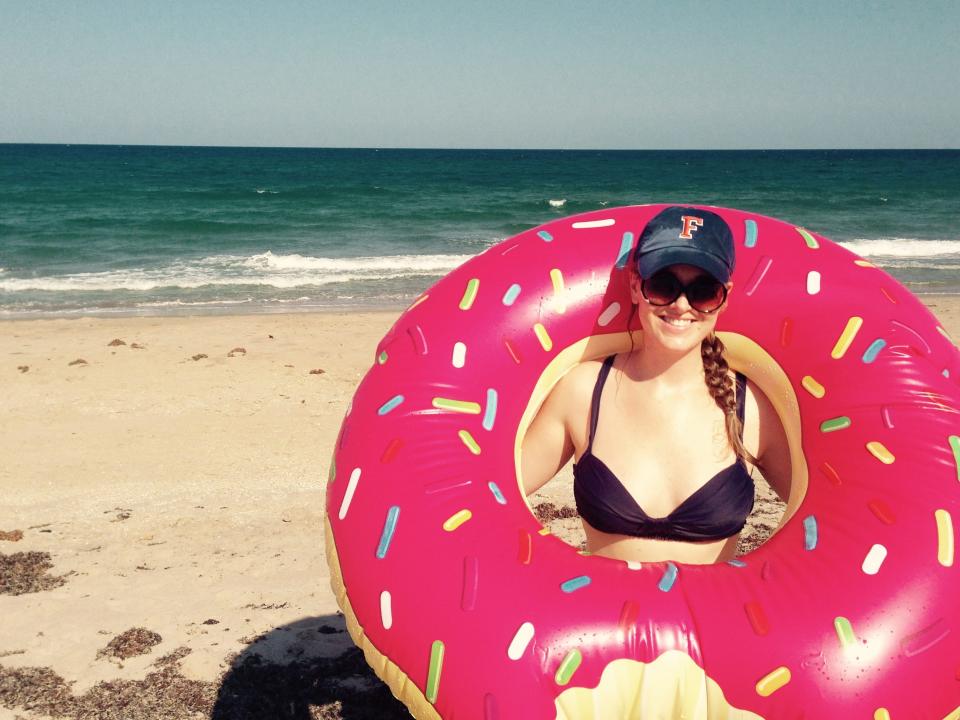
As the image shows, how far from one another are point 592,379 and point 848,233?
21550 mm

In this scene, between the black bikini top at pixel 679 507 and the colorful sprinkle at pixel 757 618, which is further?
the black bikini top at pixel 679 507

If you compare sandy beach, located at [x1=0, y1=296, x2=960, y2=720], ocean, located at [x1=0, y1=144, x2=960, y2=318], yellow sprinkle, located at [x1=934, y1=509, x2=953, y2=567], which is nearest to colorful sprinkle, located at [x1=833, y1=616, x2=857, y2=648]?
yellow sprinkle, located at [x1=934, y1=509, x2=953, y2=567]

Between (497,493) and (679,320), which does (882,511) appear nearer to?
(679,320)

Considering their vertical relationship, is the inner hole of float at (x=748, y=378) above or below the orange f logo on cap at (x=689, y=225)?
below

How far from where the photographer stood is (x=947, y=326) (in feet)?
32.9

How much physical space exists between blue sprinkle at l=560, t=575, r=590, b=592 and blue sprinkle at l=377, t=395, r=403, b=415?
609 mm

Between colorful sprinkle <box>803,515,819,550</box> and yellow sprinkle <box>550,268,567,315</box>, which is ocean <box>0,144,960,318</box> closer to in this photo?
yellow sprinkle <box>550,268,567,315</box>

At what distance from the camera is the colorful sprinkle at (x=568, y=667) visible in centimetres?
174

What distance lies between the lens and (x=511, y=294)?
2383 mm

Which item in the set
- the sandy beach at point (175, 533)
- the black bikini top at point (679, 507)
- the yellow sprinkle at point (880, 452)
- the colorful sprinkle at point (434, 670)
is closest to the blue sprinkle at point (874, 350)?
the yellow sprinkle at point (880, 452)

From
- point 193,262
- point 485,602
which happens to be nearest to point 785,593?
point 485,602

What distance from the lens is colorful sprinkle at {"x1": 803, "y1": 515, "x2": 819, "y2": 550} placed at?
6.31 ft

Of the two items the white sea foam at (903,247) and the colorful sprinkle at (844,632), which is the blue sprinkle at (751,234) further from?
the white sea foam at (903,247)

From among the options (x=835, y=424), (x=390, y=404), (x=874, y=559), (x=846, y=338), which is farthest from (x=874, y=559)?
(x=390, y=404)
